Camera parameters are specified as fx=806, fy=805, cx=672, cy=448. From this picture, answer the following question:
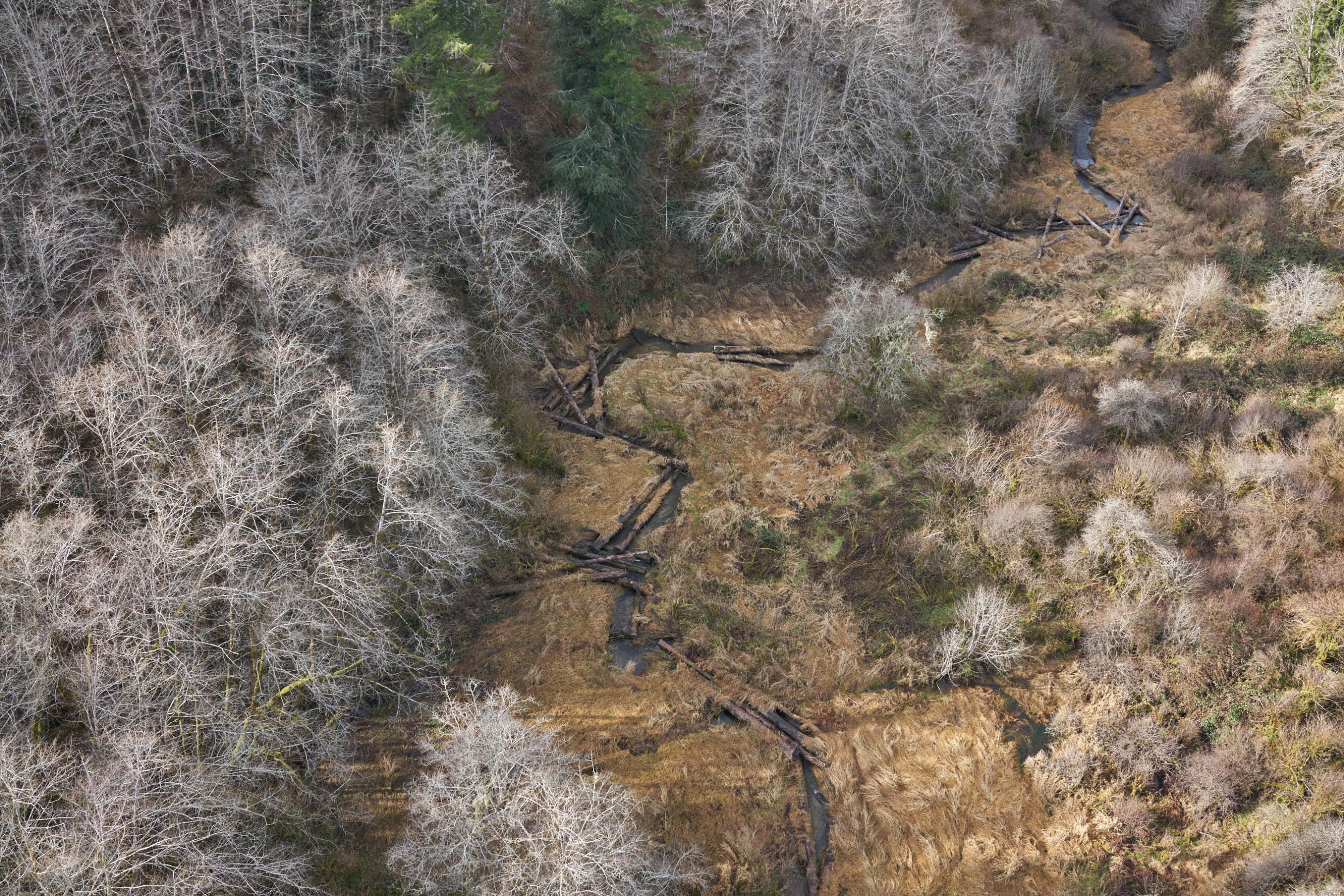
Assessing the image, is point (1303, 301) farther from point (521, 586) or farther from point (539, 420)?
point (521, 586)

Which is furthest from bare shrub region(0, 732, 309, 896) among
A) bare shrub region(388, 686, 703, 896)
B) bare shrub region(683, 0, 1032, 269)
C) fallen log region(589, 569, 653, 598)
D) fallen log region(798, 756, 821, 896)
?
bare shrub region(683, 0, 1032, 269)

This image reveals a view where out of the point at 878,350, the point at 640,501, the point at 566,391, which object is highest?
the point at 878,350

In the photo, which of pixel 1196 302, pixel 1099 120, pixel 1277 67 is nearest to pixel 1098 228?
pixel 1196 302

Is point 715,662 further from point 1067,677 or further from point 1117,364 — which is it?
point 1117,364

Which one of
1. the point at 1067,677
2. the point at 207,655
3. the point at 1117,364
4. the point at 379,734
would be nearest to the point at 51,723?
the point at 207,655

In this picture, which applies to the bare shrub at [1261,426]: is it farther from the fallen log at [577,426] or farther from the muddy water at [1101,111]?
the fallen log at [577,426]

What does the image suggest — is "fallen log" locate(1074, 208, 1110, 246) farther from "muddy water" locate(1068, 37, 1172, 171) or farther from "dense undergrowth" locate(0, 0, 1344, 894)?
"dense undergrowth" locate(0, 0, 1344, 894)
